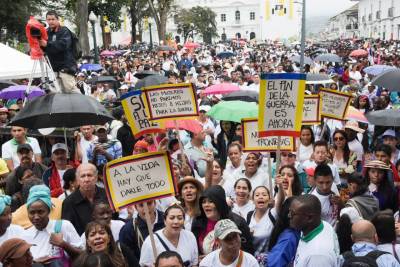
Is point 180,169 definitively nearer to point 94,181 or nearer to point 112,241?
point 94,181

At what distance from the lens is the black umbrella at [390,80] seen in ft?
35.2

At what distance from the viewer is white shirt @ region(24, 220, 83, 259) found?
16.1 ft

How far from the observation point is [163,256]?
4.26 m

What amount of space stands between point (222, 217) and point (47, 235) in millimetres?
1468

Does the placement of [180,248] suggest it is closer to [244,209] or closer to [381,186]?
[244,209]

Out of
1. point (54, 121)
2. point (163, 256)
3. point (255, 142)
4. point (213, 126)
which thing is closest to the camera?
point (163, 256)

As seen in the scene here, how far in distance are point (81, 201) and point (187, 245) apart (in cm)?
133

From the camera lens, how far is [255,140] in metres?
6.77

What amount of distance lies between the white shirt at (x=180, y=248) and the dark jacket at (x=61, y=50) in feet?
13.5

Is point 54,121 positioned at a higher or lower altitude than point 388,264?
higher

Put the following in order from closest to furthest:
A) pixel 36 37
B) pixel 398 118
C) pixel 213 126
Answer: pixel 36 37
pixel 398 118
pixel 213 126

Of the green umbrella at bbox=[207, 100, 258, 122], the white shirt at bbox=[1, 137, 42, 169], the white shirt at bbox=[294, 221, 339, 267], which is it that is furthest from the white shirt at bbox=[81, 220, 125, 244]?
the green umbrella at bbox=[207, 100, 258, 122]

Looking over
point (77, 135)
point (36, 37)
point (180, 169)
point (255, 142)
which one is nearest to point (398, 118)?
point (255, 142)

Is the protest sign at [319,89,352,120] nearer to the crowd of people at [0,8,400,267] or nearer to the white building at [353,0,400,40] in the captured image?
the crowd of people at [0,8,400,267]
